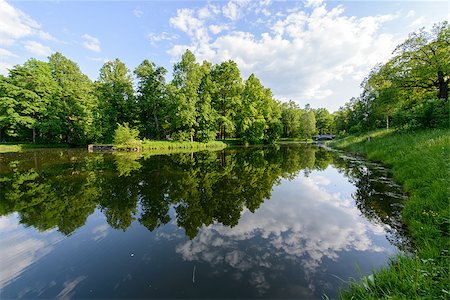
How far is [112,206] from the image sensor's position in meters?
6.65

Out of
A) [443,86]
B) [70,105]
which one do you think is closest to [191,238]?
[443,86]

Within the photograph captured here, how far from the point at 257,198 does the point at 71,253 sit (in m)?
5.68

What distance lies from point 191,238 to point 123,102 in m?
37.6

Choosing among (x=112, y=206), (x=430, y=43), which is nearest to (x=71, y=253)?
(x=112, y=206)

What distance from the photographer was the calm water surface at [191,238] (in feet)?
10.5

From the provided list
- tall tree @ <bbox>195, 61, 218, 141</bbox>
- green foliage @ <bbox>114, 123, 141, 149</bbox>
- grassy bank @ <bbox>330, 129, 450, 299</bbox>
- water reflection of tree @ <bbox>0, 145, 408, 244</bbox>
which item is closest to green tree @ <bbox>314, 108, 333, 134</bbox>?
tall tree @ <bbox>195, 61, 218, 141</bbox>

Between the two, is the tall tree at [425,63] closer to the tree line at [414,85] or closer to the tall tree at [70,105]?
the tree line at [414,85]

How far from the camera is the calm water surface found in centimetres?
319

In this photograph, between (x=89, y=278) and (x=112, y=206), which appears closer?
(x=89, y=278)

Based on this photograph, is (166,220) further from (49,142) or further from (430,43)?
(49,142)

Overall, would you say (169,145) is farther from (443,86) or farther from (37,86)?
(443,86)

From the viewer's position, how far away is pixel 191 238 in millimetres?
4691

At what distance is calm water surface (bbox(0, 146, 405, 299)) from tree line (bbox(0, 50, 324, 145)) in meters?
24.9

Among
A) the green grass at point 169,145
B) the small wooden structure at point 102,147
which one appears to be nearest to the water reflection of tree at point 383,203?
the green grass at point 169,145
